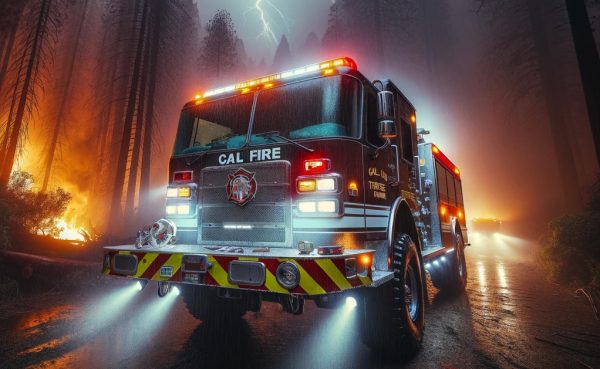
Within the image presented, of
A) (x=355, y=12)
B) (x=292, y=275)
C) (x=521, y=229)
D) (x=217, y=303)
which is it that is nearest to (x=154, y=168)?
(x=217, y=303)

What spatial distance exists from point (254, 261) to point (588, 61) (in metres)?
11.9

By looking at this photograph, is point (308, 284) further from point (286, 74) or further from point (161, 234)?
point (286, 74)

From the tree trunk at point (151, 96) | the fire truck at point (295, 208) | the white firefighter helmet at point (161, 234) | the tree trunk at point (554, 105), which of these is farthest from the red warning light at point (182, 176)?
the tree trunk at point (554, 105)

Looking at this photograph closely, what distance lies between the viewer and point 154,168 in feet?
103

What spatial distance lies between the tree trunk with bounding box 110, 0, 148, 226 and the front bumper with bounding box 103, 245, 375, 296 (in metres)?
12.7

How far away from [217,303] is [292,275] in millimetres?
2485

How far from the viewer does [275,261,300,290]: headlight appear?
2.47m

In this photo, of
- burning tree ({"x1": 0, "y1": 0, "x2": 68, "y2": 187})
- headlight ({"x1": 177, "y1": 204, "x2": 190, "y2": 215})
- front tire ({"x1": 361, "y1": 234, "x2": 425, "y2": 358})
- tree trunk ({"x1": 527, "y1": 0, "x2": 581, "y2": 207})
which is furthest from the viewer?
tree trunk ({"x1": 527, "y1": 0, "x2": 581, "y2": 207})

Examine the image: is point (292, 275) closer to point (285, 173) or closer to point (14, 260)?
point (285, 173)

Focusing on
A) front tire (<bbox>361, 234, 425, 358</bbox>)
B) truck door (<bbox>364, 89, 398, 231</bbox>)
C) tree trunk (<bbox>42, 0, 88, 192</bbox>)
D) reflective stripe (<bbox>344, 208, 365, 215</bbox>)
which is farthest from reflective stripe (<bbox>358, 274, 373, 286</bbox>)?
tree trunk (<bbox>42, 0, 88, 192</bbox>)

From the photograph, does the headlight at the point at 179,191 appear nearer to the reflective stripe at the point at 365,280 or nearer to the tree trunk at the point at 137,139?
the reflective stripe at the point at 365,280

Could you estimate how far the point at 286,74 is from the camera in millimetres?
3896

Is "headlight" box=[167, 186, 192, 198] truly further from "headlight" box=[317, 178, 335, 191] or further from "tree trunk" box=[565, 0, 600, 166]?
"tree trunk" box=[565, 0, 600, 166]

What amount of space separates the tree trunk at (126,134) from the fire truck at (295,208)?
1197cm
